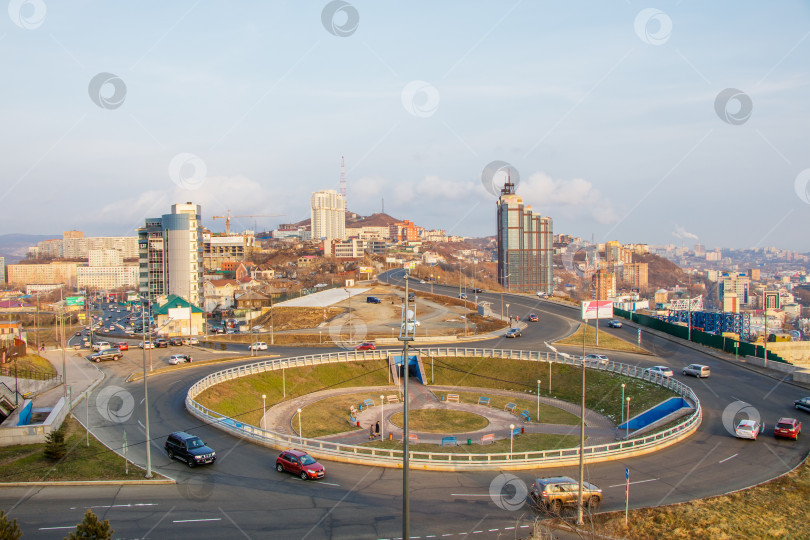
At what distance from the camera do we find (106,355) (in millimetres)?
50375

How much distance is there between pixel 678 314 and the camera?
9906 centimetres

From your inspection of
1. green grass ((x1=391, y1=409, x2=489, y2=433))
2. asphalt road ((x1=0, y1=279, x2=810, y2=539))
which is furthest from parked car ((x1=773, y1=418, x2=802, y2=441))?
green grass ((x1=391, y1=409, x2=489, y2=433))

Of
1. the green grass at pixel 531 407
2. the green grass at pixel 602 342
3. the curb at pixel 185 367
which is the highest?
the green grass at pixel 602 342

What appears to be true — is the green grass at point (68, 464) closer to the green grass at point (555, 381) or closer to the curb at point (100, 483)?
the curb at point (100, 483)

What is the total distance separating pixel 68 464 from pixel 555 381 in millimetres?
35518

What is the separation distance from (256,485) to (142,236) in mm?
88567

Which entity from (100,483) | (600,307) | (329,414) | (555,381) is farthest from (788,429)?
(100,483)

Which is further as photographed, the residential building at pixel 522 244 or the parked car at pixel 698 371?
the residential building at pixel 522 244

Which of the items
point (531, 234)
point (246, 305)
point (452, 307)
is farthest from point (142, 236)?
point (531, 234)

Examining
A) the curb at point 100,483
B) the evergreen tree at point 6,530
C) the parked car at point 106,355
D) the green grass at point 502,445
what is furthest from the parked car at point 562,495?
the parked car at point 106,355

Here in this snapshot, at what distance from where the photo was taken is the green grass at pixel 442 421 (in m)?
34.6

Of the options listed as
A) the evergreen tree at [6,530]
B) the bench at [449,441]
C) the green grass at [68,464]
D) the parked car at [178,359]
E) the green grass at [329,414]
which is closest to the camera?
the evergreen tree at [6,530]

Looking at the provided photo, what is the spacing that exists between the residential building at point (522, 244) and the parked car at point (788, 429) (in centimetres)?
15734

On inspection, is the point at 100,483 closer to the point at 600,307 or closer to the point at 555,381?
the point at 555,381
